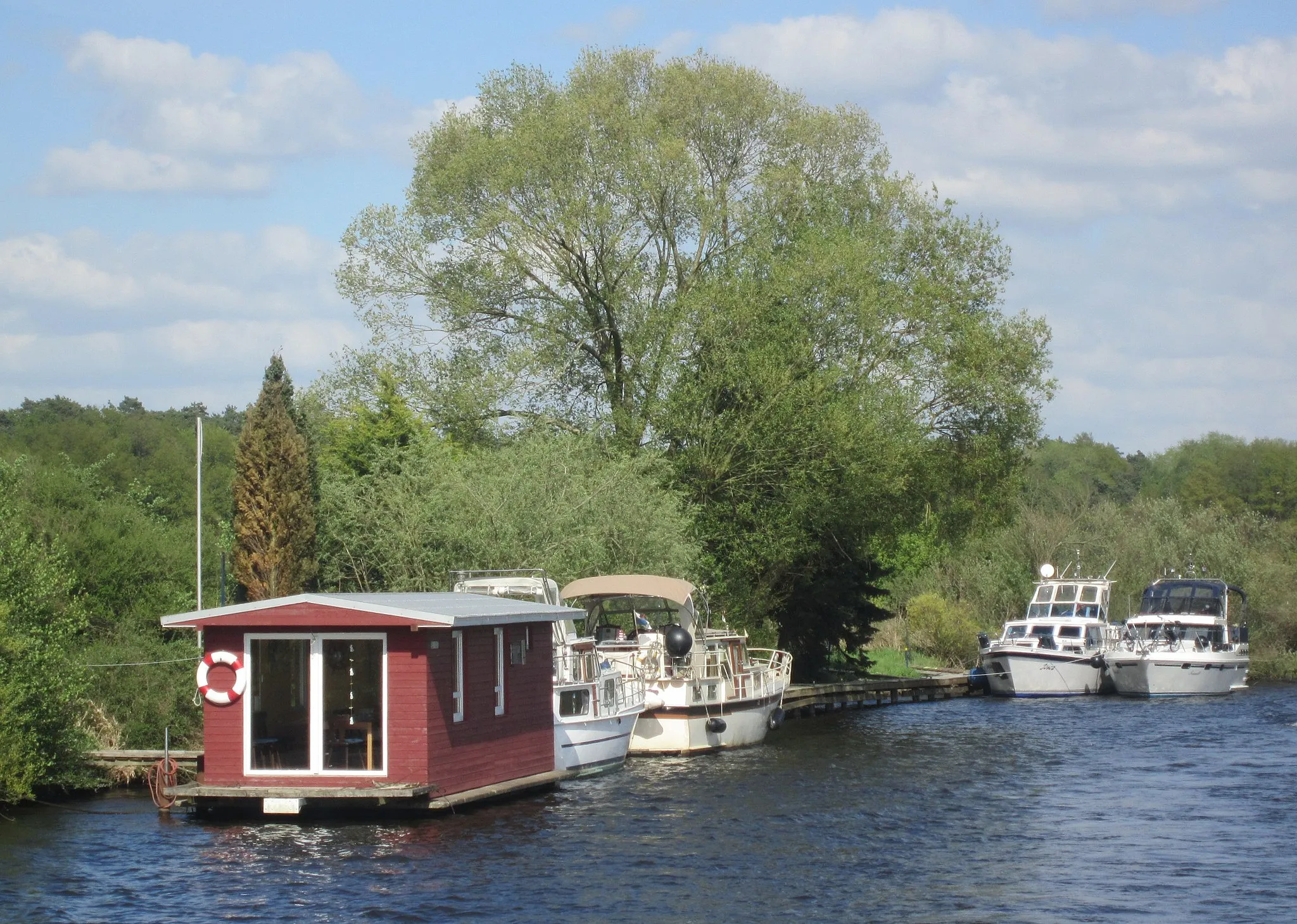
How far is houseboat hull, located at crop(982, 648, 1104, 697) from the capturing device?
170 feet

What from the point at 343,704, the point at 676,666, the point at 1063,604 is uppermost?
the point at 1063,604

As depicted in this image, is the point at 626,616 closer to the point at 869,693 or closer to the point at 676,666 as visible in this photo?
the point at 676,666

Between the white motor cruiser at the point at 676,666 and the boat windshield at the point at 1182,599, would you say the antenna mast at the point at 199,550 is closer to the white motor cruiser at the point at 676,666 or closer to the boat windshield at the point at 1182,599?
the white motor cruiser at the point at 676,666

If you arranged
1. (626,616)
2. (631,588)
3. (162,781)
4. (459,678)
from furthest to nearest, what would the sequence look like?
1. (626,616)
2. (631,588)
3. (162,781)
4. (459,678)

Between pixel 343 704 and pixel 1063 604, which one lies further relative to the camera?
pixel 1063 604

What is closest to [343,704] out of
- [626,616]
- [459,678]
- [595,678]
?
[459,678]

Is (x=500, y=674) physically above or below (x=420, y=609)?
below

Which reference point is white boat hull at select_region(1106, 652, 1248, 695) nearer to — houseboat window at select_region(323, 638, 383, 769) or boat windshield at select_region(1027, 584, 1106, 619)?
boat windshield at select_region(1027, 584, 1106, 619)

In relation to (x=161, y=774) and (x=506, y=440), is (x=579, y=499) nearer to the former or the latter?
(x=506, y=440)

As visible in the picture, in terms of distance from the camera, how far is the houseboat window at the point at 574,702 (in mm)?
28766

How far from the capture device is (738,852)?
21891 mm

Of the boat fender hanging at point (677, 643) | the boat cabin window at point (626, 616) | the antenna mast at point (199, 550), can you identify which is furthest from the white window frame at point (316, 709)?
the boat cabin window at point (626, 616)

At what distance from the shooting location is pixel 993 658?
52156 millimetres

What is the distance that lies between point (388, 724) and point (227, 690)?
261 cm
